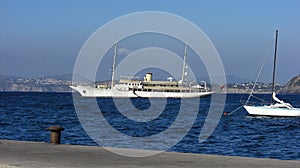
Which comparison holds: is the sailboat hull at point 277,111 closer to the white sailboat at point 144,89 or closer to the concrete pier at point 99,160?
the concrete pier at point 99,160

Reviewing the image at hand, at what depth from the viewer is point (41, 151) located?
15.2m

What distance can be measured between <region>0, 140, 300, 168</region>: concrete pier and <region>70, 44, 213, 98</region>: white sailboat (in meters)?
147

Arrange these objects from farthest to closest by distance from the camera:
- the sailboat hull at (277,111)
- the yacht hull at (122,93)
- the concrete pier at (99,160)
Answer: the yacht hull at (122,93) → the sailboat hull at (277,111) → the concrete pier at (99,160)

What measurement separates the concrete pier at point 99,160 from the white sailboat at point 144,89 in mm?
147020

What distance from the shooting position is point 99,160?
45.1 ft

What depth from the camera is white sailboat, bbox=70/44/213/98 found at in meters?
165

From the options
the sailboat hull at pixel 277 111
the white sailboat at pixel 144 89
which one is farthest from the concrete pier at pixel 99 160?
the white sailboat at pixel 144 89

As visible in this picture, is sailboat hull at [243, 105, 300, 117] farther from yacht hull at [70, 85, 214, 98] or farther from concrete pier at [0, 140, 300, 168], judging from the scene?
yacht hull at [70, 85, 214, 98]

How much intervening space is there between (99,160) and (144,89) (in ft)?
506

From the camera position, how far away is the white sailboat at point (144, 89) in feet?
541

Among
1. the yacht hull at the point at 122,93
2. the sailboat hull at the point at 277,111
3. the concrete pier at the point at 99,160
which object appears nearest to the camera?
the concrete pier at the point at 99,160

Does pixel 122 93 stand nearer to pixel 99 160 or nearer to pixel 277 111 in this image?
pixel 277 111

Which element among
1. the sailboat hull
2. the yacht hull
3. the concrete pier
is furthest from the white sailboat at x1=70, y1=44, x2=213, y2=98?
the concrete pier

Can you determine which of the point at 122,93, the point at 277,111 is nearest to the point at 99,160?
the point at 277,111
